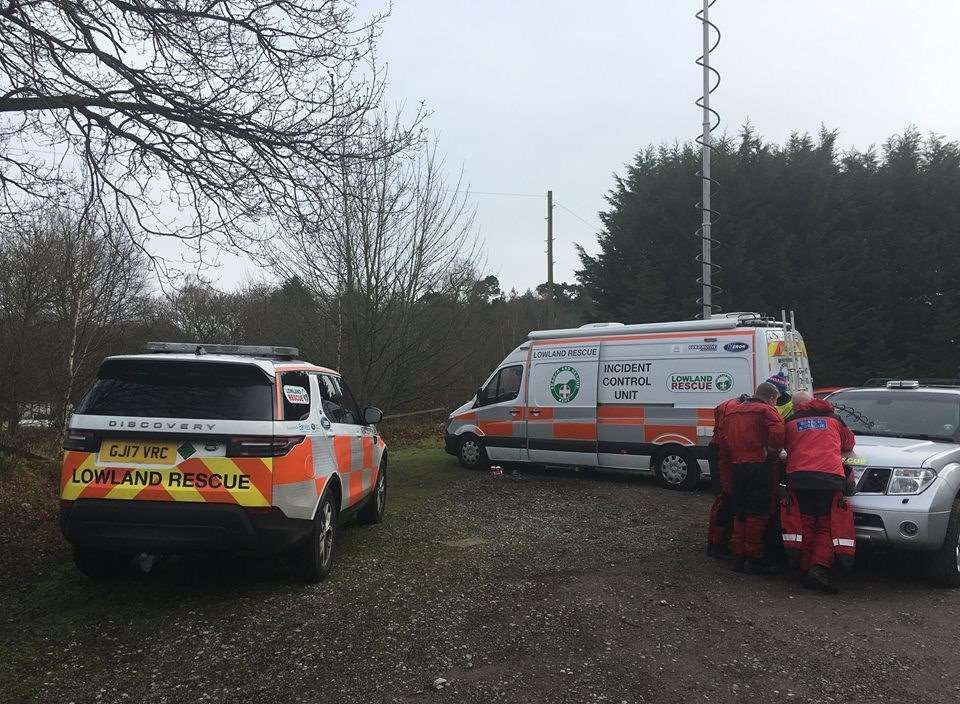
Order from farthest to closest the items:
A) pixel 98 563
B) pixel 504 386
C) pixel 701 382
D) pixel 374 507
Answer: pixel 504 386 < pixel 701 382 < pixel 374 507 < pixel 98 563

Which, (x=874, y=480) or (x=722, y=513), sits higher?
(x=874, y=480)

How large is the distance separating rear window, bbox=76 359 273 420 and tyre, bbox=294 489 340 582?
38.4 inches

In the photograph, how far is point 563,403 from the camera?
11859mm

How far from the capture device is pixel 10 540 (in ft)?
22.2

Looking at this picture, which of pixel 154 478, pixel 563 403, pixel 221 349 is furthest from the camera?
pixel 563 403

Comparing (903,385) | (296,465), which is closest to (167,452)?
(296,465)

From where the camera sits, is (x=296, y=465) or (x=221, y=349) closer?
(x=296, y=465)

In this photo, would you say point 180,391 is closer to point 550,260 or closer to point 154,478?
point 154,478

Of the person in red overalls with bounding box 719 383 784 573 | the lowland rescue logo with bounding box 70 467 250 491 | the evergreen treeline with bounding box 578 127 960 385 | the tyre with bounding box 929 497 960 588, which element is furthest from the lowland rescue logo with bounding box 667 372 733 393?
the evergreen treeline with bounding box 578 127 960 385

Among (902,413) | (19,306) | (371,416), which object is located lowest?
(371,416)

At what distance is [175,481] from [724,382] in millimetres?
7565

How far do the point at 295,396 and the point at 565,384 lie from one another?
688 cm

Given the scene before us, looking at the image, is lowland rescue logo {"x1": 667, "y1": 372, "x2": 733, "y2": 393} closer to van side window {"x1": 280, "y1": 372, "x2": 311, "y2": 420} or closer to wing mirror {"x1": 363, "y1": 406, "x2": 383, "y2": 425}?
wing mirror {"x1": 363, "y1": 406, "x2": 383, "y2": 425}

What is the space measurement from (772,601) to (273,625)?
346 cm
